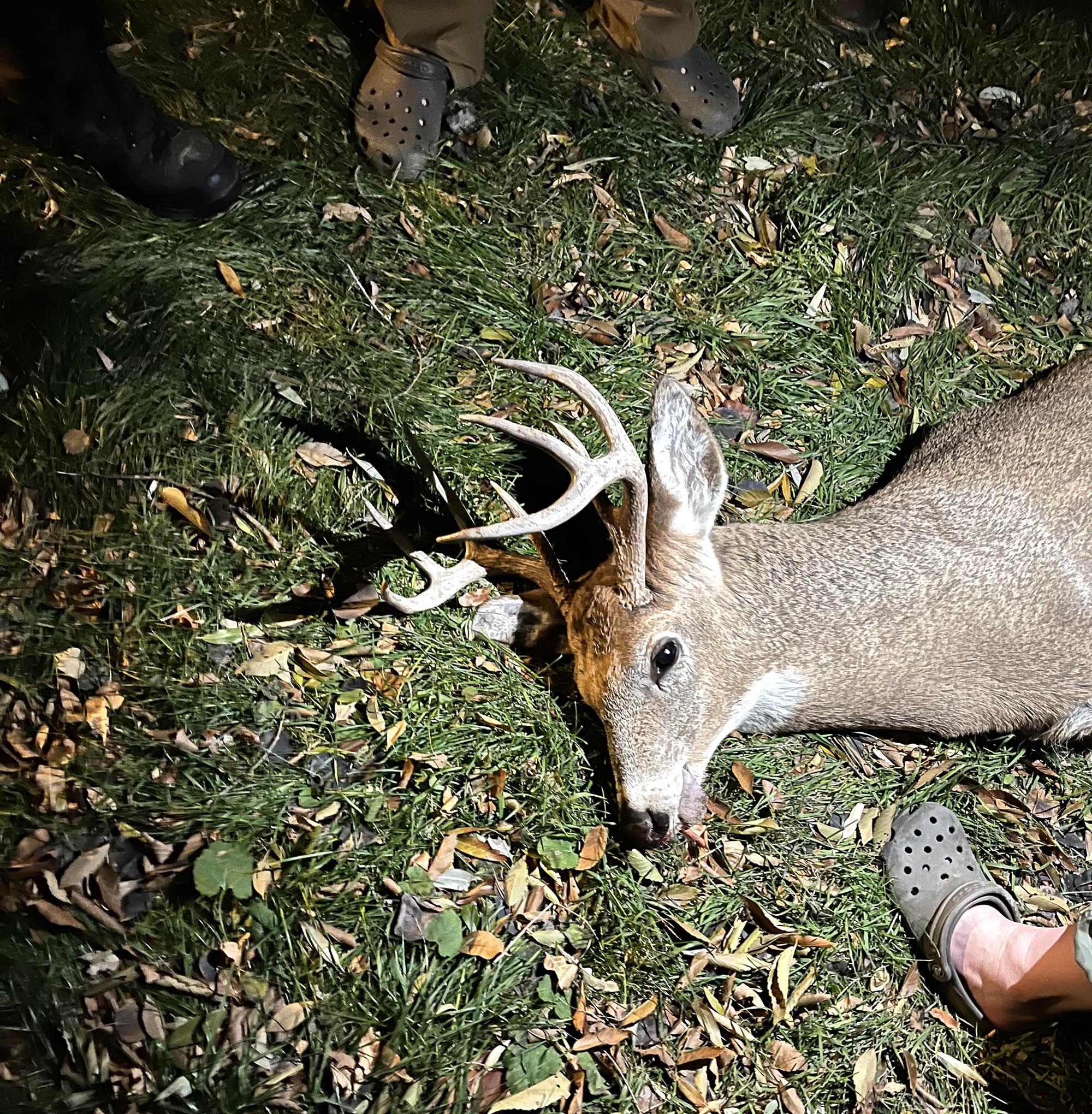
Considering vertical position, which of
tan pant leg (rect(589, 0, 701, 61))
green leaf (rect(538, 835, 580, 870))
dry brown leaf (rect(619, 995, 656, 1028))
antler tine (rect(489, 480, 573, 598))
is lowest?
dry brown leaf (rect(619, 995, 656, 1028))

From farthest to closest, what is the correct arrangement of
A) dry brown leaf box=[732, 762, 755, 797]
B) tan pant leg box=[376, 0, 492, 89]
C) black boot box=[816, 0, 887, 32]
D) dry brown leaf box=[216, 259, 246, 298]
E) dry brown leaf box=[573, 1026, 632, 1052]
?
1. black boot box=[816, 0, 887, 32]
2. tan pant leg box=[376, 0, 492, 89]
3. dry brown leaf box=[216, 259, 246, 298]
4. dry brown leaf box=[732, 762, 755, 797]
5. dry brown leaf box=[573, 1026, 632, 1052]

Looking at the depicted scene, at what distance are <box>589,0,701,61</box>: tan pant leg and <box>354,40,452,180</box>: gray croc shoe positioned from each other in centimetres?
80

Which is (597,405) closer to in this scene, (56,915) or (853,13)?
(56,915)

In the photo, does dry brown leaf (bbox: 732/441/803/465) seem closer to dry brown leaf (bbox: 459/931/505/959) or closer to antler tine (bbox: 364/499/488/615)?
antler tine (bbox: 364/499/488/615)

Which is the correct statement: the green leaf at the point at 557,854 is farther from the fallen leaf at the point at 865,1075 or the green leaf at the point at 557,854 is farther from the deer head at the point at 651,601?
the fallen leaf at the point at 865,1075

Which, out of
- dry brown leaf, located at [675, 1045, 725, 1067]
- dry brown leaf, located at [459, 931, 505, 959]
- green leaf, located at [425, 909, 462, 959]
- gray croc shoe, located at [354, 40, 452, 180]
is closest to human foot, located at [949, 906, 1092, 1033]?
dry brown leaf, located at [675, 1045, 725, 1067]

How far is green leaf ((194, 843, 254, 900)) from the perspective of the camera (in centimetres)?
284

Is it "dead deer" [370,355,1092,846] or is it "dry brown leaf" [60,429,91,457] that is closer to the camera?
"dead deer" [370,355,1092,846]

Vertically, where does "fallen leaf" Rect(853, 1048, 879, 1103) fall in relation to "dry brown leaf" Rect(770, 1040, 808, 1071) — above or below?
above

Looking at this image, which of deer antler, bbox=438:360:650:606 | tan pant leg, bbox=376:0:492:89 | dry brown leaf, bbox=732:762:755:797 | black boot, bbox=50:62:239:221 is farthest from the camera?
tan pant leg, bbox=376:0:492:89

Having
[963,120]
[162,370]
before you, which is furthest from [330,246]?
[963,120]

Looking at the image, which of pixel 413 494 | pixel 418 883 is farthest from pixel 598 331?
pixel 418 883

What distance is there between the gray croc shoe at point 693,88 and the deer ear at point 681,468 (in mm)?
1865

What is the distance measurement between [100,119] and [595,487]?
2.04m
